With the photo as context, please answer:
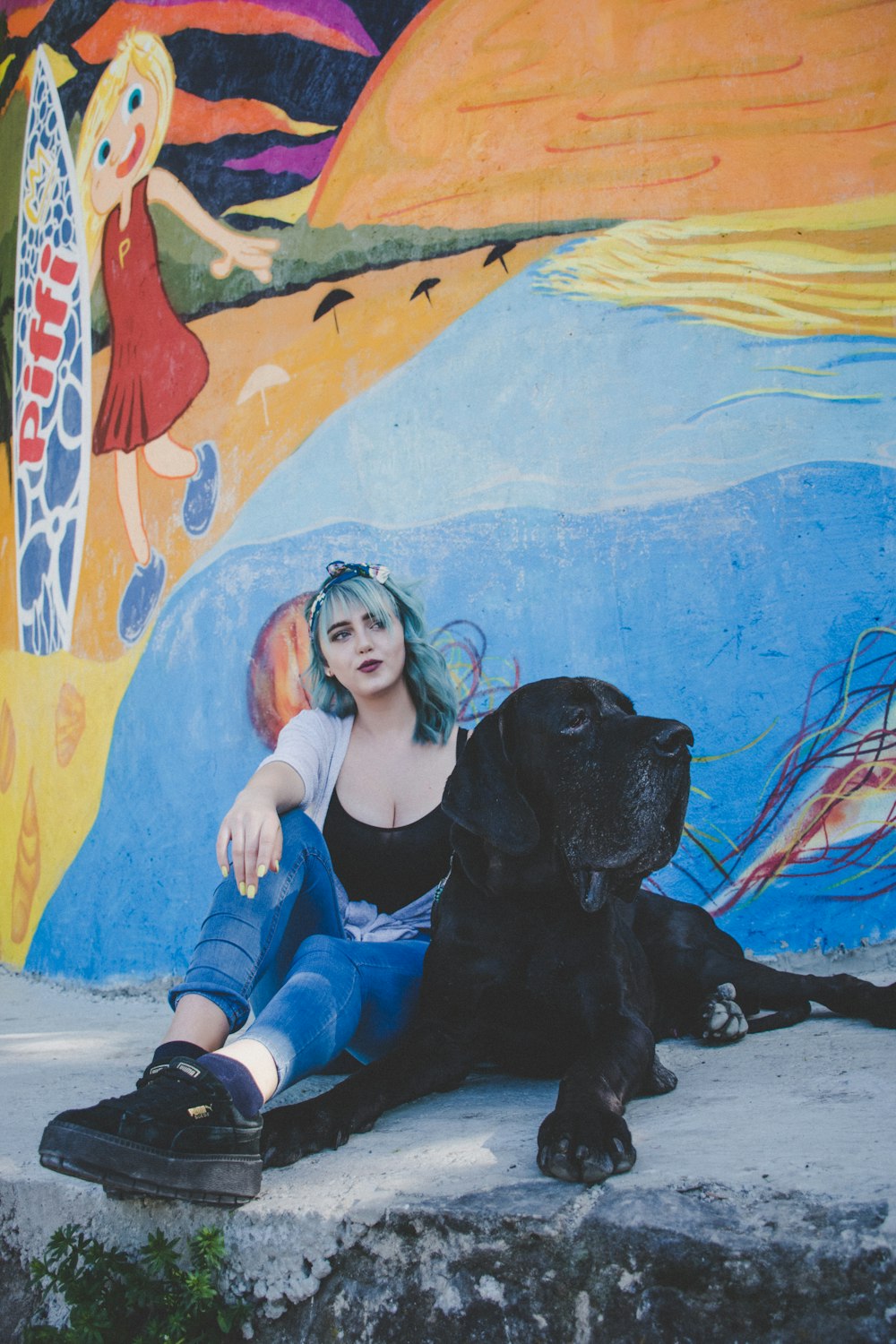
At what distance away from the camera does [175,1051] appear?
171 cm

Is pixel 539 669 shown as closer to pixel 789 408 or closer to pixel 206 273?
pixel 789 408

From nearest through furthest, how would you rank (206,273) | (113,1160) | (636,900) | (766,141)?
(113,1160)
(636,900)
(766,141)
(206,273)

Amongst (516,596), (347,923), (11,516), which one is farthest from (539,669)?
(11,516)

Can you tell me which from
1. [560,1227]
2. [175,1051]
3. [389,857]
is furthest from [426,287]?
[560,1227]

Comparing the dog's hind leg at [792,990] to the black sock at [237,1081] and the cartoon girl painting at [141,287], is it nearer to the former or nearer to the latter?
the black sock at [237,1081]

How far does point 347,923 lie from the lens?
2369mm

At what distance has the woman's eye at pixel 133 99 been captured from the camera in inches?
178

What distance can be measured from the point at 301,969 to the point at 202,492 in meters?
2.74

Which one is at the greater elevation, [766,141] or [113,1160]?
[766,141]

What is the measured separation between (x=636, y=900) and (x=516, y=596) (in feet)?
4.48

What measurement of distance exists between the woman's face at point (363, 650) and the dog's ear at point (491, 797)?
0.43 metres

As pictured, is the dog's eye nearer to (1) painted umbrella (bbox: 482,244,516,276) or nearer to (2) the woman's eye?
(1) painted umbrella (bbox: 482,244,516,276)

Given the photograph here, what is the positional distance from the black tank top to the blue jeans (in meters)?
0.17

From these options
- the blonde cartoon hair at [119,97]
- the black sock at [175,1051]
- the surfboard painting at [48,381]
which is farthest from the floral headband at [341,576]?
the blonde cartoon hair at [119,97]
